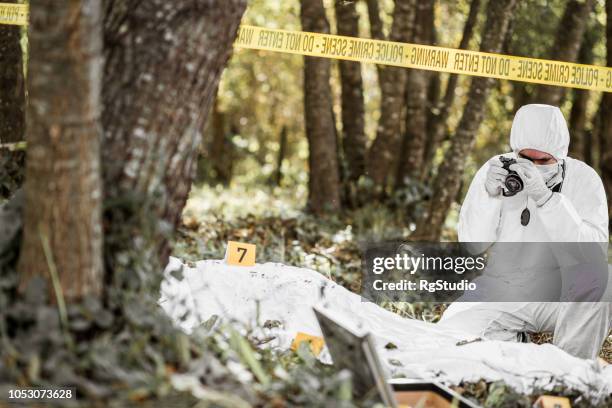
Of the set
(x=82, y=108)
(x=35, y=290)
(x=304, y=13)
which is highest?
(x=304, y=13)

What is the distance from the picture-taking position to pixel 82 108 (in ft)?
9.64

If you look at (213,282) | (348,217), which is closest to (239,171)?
(348,217)

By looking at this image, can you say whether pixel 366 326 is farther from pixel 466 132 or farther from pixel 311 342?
pixel 466 132

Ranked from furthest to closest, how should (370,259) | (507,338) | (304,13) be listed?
(304,13) < (370,259) < (507,338)

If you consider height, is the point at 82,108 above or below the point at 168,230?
above

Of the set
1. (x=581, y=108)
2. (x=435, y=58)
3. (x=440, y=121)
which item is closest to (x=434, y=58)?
(x=435, y=58)

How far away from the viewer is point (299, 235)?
8.22 meters

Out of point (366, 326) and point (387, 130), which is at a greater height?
point (387, 130)

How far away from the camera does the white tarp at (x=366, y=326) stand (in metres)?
3.98

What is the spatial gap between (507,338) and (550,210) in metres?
0.83

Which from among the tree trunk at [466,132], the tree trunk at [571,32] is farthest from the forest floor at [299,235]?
the tree trunk at [571,32]

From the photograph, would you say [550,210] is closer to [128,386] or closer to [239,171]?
[128,386]

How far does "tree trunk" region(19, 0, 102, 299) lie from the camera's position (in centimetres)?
288

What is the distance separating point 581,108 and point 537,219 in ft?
29.7
